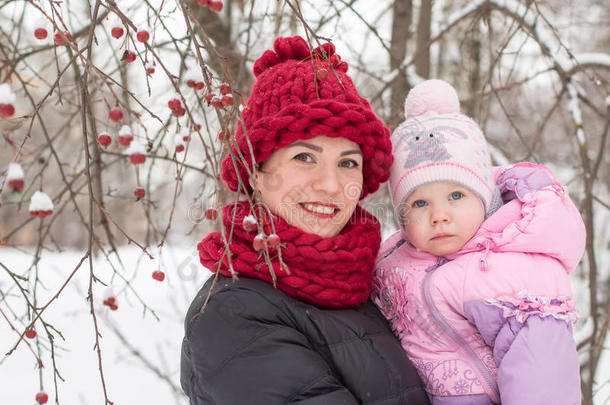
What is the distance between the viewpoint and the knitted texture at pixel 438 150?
167 centimetres

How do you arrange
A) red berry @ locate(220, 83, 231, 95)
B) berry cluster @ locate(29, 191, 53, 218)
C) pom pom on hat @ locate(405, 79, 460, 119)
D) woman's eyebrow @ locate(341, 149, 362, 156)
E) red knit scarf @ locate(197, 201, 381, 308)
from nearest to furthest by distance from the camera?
berry cluster @ locate(29, 191, 53, 218), red berry @ locate(220, 83, 231, 95), red knit scarf @ locate(197, 201, 381, 308), woman's eyebrow @ locate(341, 149, 362, 156), pom pom on hat @ locate(405, 79, 460, 119)

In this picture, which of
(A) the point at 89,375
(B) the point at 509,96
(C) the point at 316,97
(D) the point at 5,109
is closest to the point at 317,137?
(C) the point at 316,97

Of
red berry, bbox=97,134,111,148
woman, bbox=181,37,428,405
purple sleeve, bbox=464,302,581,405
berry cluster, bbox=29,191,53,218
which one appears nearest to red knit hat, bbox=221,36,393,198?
woman, bbox=181,37,428,405

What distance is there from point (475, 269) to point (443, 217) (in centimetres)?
19

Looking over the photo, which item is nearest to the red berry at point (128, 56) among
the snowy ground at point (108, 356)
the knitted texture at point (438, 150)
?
the knitted texture at point (438, 150)

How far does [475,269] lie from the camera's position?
154 cm

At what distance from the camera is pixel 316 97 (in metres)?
1.51

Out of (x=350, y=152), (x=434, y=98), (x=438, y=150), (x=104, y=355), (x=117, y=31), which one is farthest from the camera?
(x=104, y=355)

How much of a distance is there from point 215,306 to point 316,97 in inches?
25.8

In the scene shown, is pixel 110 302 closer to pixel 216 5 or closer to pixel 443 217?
pixel 216 5

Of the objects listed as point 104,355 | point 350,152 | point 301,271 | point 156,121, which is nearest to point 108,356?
point 104,355

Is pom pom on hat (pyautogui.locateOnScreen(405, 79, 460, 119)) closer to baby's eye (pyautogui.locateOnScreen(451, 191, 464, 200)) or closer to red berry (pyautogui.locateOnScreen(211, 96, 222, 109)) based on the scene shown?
baby's eye (pyautogui.locateOnScreen(451, 191, 464, 200))

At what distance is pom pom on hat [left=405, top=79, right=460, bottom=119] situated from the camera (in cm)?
184

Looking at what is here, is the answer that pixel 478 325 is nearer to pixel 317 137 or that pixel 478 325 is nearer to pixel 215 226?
pixel 317 137
